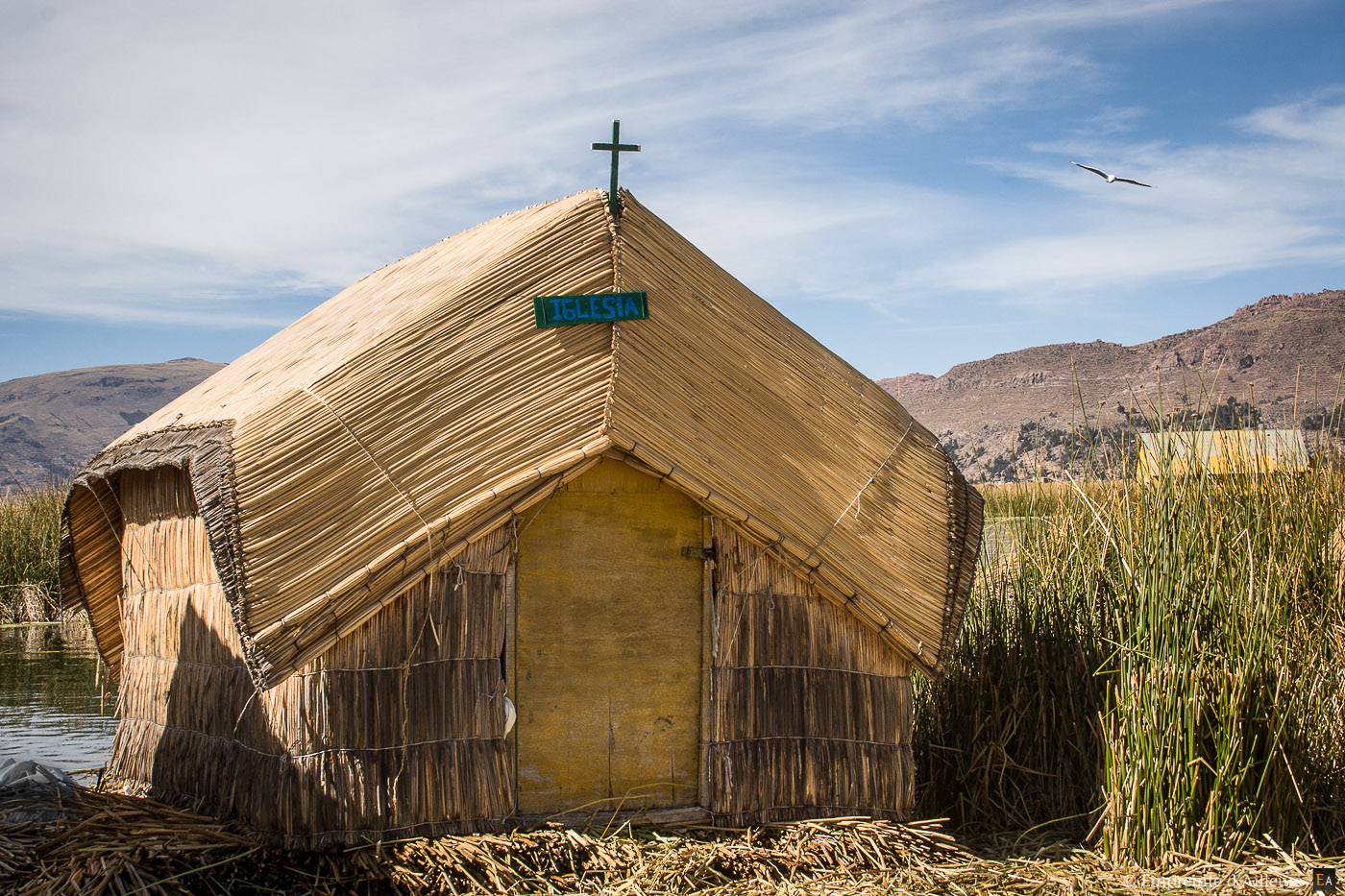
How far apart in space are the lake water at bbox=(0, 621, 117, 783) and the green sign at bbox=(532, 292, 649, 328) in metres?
3.53

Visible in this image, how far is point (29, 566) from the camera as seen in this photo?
51.0 ft

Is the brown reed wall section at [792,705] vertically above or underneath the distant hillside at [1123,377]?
underneath

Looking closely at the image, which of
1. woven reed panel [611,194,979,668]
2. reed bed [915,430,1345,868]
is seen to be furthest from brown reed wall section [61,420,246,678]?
reed bed [915,430,1345,868]

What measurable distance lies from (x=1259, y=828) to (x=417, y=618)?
4.03 metres

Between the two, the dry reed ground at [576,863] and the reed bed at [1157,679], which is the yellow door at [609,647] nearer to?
the dry reed ground at [576,863]

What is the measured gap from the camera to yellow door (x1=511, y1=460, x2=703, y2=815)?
17.2ft

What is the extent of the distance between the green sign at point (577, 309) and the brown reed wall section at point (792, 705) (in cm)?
111

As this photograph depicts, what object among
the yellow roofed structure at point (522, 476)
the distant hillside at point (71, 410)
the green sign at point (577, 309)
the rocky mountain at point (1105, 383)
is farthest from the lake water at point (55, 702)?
the distant hillside at point (71, 410)

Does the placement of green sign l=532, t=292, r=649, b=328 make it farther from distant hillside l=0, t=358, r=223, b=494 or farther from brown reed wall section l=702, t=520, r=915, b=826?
distant hillside l=0, t=358, r=223, b=494

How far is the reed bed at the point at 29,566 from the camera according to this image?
15227 mm

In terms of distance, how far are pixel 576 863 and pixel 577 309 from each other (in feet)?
8.13

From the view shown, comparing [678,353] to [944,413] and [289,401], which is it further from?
[944,413]

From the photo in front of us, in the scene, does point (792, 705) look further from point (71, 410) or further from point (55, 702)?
point (71, 410)

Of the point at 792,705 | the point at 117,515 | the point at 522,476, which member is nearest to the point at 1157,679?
the point at 792,705
